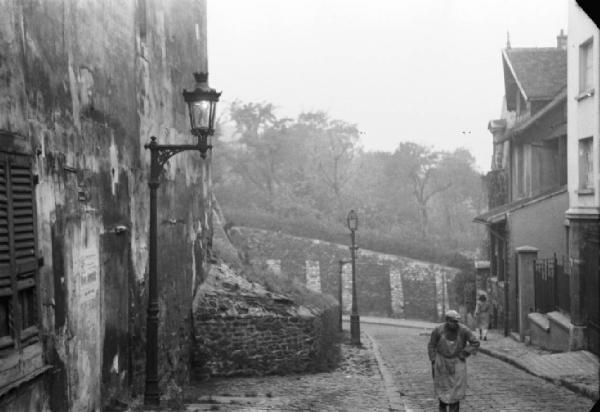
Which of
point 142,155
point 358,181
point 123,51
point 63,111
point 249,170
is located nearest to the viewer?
point 63,111

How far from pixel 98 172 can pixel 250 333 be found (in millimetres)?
6585

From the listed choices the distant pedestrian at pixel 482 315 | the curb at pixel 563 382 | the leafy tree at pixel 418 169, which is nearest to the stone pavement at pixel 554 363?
the curb at pixel 563 382

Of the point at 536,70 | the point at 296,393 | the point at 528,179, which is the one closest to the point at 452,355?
the point at 296,393

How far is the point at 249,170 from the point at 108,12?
52373 mm

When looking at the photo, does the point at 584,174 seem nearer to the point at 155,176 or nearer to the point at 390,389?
the point at 390,389

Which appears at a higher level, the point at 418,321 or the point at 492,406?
the point at 492,406

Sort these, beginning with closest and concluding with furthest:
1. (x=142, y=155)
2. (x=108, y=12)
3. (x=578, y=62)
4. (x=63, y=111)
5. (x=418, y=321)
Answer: (x=63, y=111) < (x=108, y=12) < (x=142, y=155) < (x=578, y=62) < (x=418, y=321)

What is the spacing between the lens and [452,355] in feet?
31.7

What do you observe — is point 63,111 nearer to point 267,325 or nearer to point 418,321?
point 267,325

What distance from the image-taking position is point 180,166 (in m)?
14.2

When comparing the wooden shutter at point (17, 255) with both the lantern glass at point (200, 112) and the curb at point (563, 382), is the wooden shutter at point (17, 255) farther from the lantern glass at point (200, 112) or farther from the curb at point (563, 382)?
the curb at point (563, 382)

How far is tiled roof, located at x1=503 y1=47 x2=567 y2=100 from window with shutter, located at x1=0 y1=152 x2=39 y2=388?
21.7m

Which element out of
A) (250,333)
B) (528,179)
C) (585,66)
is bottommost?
(250,333)

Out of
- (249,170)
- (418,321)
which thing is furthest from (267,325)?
(249,170)
